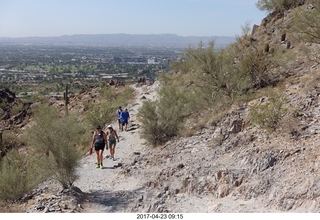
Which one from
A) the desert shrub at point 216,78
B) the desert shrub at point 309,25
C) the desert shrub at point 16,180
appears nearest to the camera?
the desert shrub at point 16,180

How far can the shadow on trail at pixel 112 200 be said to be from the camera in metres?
7.09

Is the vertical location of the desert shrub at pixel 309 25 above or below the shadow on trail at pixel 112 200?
above

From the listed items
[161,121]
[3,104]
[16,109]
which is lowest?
[16,109]

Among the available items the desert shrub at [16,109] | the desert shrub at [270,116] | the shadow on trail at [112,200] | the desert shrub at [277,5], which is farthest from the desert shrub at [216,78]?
the desert shrub at [16,109]

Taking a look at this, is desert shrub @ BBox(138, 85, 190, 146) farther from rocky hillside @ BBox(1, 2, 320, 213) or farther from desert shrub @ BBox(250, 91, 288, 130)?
desert shrub @ BBox(250, 91, 288, 130)

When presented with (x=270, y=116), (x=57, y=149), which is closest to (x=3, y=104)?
(x=57, y=149)

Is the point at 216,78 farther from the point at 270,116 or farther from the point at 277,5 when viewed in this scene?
the point at 277,5

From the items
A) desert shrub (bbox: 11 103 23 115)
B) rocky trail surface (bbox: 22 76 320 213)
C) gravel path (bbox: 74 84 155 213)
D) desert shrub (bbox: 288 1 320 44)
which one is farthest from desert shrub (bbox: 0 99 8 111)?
desert shrub (bbox: 288 1 320 44)

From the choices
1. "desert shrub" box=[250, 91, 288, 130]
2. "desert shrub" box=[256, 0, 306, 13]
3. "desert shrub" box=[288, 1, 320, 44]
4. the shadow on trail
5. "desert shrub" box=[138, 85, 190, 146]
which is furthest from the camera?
"desert shrub" box=[256, 0, 306, 13]

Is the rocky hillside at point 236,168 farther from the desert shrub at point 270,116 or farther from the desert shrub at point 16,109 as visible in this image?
the desert shrub at point 16,109

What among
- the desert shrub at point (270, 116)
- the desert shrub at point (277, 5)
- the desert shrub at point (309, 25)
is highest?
the desert shrub at point (277, 5)

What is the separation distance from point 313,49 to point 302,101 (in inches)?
250

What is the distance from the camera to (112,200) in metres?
7.53

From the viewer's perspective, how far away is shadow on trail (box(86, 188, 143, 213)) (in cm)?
709
